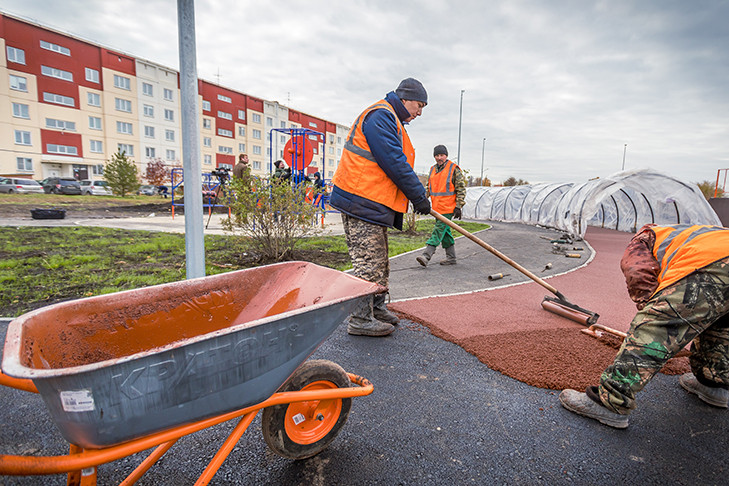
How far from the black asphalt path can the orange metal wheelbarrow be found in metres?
0.21

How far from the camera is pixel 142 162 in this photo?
38.8 m

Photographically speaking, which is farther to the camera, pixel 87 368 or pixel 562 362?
pixel 562 362

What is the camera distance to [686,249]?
201 centimetres

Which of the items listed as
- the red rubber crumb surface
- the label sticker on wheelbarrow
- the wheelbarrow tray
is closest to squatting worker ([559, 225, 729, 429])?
the red rubber crumb surface

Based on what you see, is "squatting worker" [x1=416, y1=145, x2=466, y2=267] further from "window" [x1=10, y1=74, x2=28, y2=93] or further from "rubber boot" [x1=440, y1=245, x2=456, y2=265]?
"window" [x1=10, y1=74, x2=28, y2=93]

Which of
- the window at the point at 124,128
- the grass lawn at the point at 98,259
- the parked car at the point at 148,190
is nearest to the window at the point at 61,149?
the window at the point at 124,128

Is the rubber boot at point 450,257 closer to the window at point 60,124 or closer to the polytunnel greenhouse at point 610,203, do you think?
the polytunnel greenhouse at point 610,203

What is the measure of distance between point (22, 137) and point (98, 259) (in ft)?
124

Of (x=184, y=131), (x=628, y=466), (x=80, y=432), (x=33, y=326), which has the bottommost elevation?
(x=628, y=466)

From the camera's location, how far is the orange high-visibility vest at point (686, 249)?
1918mm

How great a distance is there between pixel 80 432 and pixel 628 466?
2.44 metres

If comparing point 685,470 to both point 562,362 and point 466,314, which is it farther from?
point 466,314

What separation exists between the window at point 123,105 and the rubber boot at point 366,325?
43292mm

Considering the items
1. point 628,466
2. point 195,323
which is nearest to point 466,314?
point 628,466
